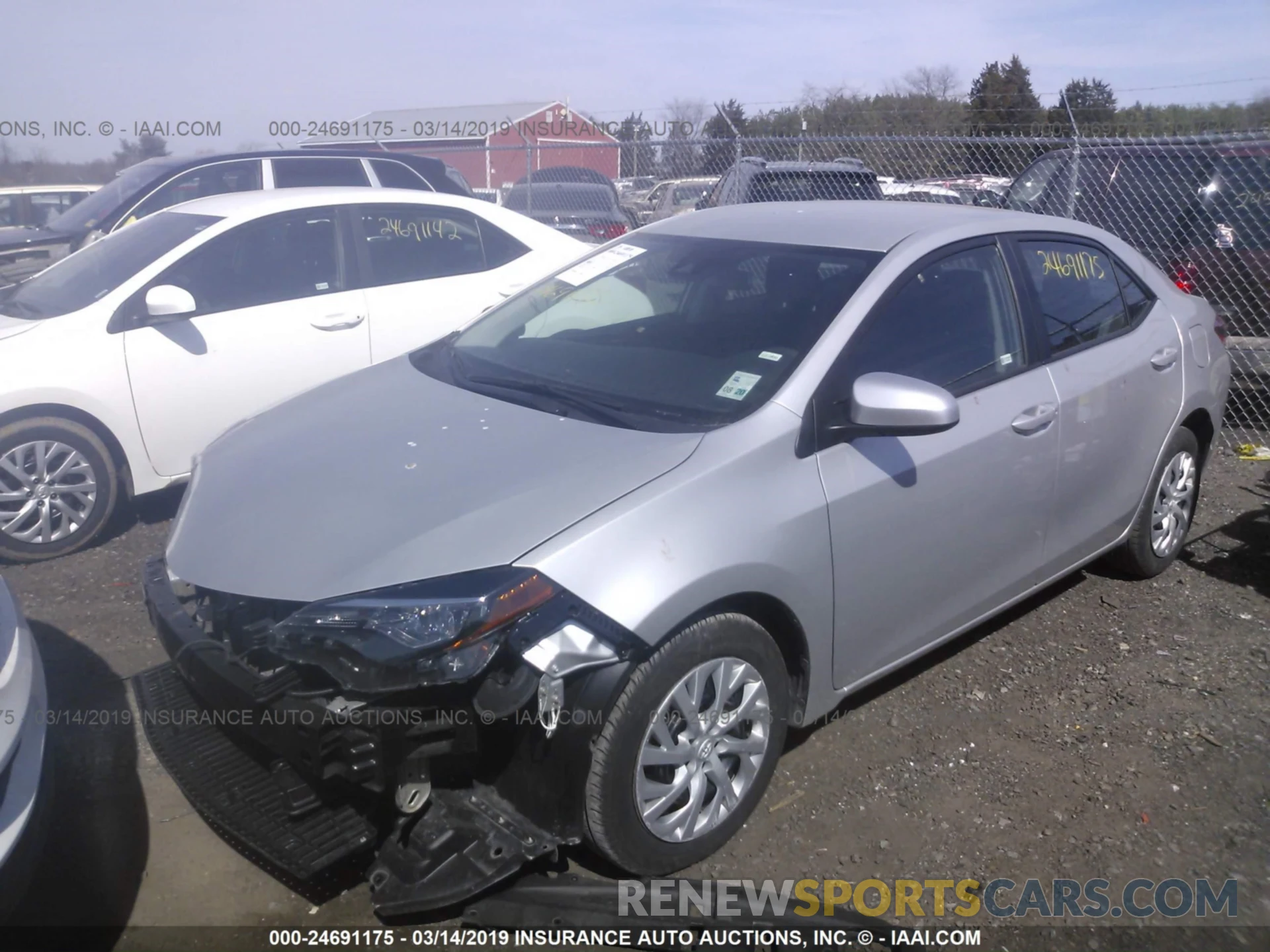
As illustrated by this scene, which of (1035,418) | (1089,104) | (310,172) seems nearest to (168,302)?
(1035,418)

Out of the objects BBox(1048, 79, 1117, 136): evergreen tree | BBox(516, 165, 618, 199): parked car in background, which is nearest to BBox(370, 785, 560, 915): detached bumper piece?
BBox(516, 165, 618, 199): parked car in background

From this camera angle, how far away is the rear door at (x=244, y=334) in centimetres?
520

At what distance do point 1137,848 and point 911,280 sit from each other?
187 centimetres

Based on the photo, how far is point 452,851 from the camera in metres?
2.50

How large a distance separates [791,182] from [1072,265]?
6.58 metres

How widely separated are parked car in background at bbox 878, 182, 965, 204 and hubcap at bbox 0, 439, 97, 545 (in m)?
9.67

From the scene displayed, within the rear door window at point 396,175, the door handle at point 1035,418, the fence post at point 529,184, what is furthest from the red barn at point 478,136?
the door handle at point 1035,418

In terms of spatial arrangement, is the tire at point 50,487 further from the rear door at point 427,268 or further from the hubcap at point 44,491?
the rear door at point 427,268

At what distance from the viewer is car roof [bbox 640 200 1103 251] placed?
3.67 m

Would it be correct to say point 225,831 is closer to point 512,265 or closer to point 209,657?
point 209,657

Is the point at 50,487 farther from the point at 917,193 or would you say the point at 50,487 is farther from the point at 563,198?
the point at 917,193

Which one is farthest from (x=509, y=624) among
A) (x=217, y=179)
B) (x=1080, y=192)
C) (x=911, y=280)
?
(x=217, y=179)

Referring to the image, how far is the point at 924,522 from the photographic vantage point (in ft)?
10.8
